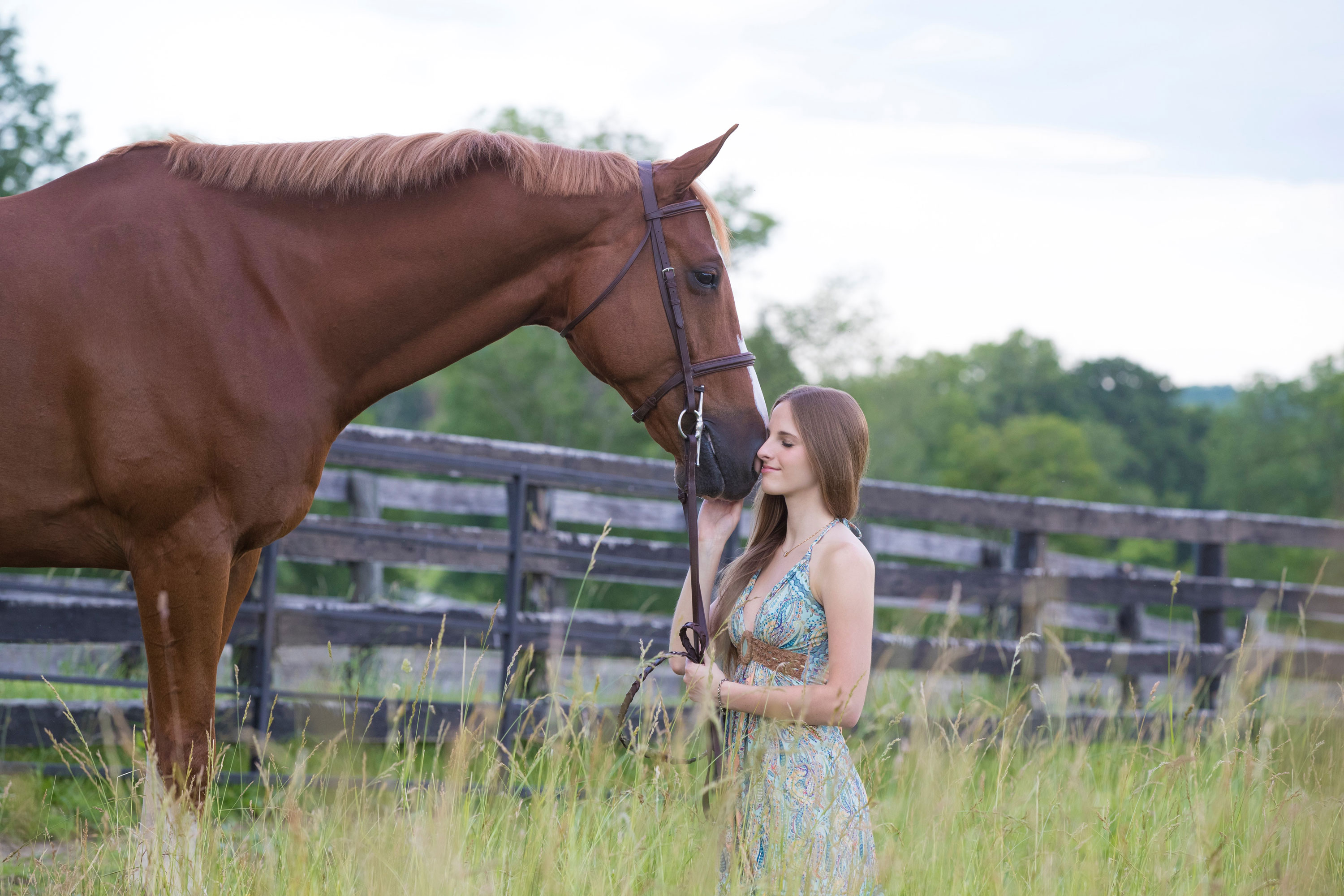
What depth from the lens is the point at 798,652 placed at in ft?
7.13

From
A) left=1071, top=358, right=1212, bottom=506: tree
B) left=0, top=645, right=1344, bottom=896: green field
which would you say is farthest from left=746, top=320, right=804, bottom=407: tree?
left=0, top=645, right=1344, bottom=896: green field

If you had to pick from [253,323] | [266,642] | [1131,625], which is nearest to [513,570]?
[266,642]

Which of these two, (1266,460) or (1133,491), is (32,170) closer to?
(1133,491)

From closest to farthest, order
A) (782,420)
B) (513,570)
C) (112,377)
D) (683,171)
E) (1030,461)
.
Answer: (112,377) → (782,420) → (683,171) → (513,570) → (1030,461)

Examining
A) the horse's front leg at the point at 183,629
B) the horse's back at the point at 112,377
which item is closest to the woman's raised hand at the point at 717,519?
the horse's back at the point at 112,377

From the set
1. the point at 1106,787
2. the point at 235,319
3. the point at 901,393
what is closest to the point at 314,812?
the point at 235,319

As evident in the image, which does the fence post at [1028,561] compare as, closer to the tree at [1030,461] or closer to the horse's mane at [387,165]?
the horse's mane at [387,165]

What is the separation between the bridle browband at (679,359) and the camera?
2.35 meters

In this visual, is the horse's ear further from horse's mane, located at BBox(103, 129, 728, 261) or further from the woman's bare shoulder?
the woman's bare shoulder

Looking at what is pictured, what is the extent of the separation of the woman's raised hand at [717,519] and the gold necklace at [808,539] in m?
0.15

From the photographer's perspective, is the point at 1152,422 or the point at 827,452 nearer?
the point at 827,452

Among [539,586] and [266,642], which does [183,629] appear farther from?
[539,586]

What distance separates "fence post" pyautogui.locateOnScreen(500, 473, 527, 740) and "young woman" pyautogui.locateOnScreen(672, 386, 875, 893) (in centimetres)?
230

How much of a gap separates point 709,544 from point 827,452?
1.29 ft
